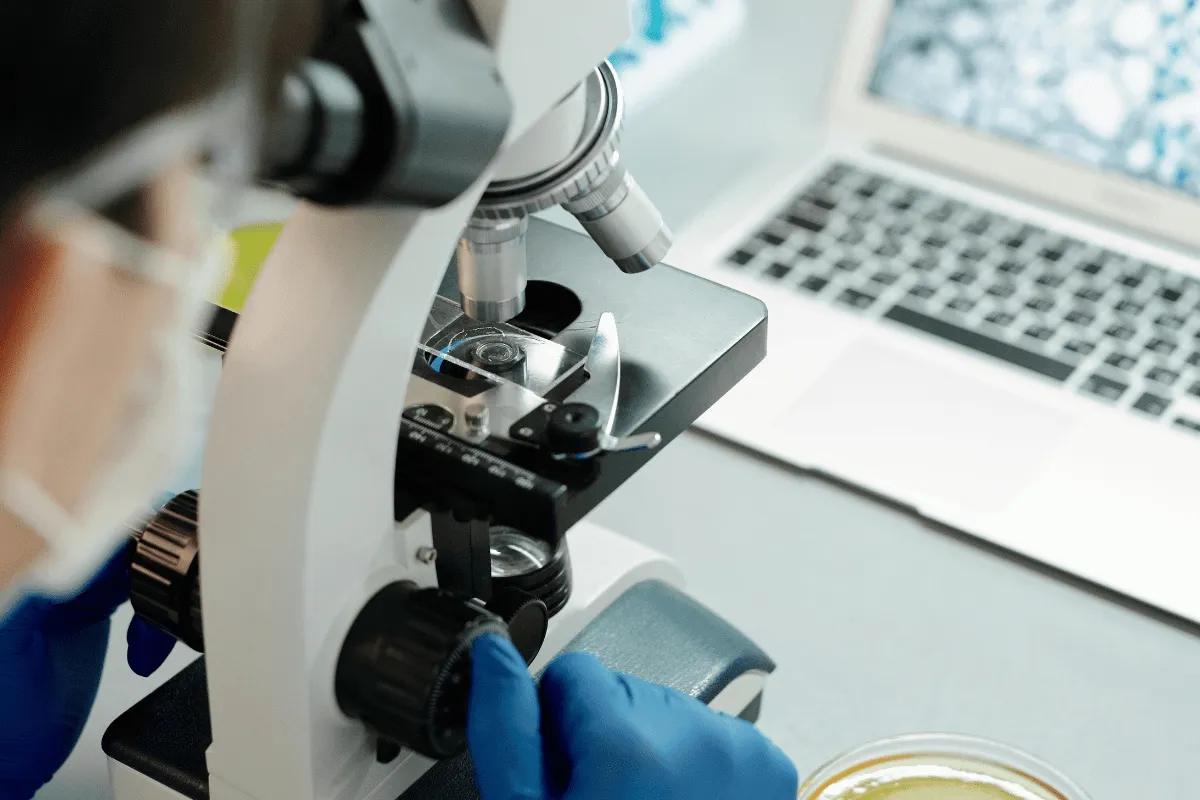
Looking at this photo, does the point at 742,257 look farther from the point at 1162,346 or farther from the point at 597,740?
the point at 597,740

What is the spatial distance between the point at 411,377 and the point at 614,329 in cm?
13

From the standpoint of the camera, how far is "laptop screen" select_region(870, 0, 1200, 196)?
4.55ft

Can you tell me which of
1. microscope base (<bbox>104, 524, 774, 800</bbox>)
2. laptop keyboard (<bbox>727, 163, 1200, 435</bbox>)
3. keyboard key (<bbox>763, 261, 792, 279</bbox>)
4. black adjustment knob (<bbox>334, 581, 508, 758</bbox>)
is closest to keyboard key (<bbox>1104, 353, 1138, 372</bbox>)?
laptop keyboard (<bbox>727, 163, 1200, 435</bbox>)

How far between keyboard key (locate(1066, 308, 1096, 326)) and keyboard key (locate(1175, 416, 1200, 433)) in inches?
5.9

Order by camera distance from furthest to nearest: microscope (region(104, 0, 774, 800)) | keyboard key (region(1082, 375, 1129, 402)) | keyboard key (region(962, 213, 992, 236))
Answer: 1. keyboard key (region(962, 213, 992, 236))
2. keyboard key (region(1082, 375, 1129, 402))
3. microscope (region(104, 0, 774, 800))

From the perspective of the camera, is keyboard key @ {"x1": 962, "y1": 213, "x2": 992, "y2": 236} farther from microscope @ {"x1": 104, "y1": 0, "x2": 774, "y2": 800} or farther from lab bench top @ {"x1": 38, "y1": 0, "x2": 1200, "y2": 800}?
microscope @ {"x1": 104, "y1": 0, "x2": 774, "y2": 800}

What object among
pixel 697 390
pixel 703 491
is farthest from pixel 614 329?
pixel 703 491

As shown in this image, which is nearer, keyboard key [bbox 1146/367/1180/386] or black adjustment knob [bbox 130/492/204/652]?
black adjustment knob [bbox 130/492/204/652]

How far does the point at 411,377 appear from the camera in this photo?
68 cm

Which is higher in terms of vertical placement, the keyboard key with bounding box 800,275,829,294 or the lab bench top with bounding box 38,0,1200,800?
the keyboard key with bounding box 800,275,829,294

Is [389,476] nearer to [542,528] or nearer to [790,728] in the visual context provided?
[542,528]

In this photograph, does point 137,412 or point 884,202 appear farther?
point 884,202

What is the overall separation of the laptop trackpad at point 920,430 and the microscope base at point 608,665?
1.07ft

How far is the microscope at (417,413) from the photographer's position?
437mm
